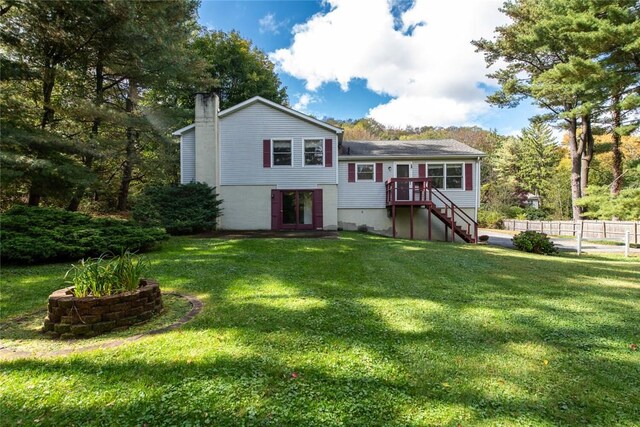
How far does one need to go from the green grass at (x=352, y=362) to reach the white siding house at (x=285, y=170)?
917 centimetres

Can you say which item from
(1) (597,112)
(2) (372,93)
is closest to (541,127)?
(1) (597,112)

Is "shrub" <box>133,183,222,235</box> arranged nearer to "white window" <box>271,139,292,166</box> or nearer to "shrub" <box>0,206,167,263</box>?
"white window" <box>271,139,292,166</box>

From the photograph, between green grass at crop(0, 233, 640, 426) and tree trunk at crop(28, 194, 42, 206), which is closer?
green grass at crop(0, 233, 640, 426)

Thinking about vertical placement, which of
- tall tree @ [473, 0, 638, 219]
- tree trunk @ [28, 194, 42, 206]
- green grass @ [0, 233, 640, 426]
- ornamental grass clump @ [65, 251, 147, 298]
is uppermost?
tall tree @ [473, 0, 638, 219]

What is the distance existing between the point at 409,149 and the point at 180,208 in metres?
11.4

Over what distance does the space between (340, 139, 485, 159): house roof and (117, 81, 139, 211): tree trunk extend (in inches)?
411

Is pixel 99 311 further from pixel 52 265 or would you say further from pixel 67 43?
pixel 67 43

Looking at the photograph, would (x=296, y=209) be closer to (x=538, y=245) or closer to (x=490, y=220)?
(x=538, y=245)

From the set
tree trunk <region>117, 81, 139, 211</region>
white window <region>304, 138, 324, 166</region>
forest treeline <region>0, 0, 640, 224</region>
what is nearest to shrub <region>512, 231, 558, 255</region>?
forest treeline <region>0, 0, 640, 224</region>

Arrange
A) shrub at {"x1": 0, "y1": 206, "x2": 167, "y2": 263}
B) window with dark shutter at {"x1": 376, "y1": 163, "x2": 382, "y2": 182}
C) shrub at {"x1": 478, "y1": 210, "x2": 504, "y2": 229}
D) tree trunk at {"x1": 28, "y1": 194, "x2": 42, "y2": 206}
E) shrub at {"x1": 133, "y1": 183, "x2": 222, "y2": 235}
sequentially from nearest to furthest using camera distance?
shrub at {"x1": 0, "y1": 206, "x2": 167, "y2": 263} < tree trunk at {"x1": 28, "y1": 194, "x2": 42, "y2": 206} < shrub at {"x1": 133, "y1": 183, "x2": 222, "y2": 235} < window with dark shutter at {"x1": 376, "y1": 163, "x2": 382, "y2": 182} < shrub at {"x1": 478, "y1": 210, "x2": 504, "y2": 229}

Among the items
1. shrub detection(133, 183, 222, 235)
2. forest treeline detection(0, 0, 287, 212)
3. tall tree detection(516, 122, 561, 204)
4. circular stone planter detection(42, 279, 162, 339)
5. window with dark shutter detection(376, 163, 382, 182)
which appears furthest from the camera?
tall tree detection(516, 122, 561, 204)

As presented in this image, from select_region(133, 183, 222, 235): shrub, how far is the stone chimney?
0.85 meters

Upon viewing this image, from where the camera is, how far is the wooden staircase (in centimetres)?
1409

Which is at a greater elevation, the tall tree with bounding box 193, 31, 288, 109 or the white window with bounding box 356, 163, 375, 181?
the tall tree with bounding box 193, 31, 288, 109
